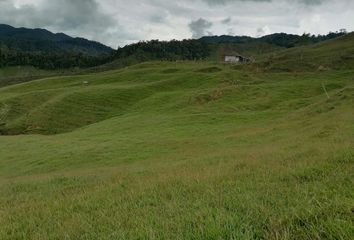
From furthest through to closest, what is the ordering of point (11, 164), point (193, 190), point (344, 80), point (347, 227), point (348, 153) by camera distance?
1. point (344, 80)
2. point (11, 164)
3. point (348, 153)
4. point (193, 190)
5. point (347, 227)

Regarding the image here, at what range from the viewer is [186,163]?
902 inches

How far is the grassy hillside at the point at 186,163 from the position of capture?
290 inches

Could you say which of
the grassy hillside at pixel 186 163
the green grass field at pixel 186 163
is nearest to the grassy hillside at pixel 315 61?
the green grass field at pixel 186 163

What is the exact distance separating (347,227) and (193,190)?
5458 mm

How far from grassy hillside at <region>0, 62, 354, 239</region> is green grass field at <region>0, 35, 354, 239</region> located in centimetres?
5

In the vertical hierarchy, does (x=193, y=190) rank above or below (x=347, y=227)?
below

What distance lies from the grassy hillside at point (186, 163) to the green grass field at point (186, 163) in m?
0.05

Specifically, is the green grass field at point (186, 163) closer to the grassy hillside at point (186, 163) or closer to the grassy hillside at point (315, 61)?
the grassy hillside at point (186, 163)

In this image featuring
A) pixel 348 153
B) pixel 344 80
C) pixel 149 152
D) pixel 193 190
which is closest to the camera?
pixel 193 190

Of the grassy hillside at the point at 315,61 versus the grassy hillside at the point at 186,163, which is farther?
the grassy hillside at the point at 315,61

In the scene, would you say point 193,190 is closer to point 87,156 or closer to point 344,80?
point 87,156

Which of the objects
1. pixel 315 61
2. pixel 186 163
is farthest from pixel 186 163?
pixel 315 61

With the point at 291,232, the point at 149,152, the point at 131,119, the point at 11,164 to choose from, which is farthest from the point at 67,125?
the point at 291,232

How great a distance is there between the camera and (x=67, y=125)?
8212cm
